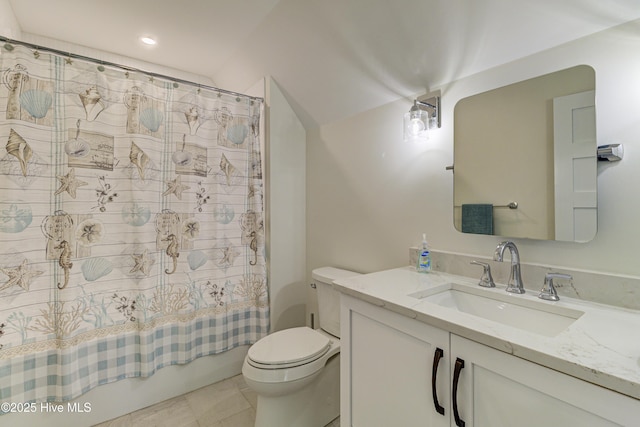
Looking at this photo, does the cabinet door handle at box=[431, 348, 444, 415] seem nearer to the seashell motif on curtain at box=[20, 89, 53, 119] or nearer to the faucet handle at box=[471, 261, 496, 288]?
the faucet handle at box=[471, 261, 496, 288]

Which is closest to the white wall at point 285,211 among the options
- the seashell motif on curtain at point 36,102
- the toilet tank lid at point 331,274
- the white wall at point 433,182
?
the white wall at point 433,182

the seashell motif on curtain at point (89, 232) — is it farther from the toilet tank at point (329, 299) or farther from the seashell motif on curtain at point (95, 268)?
the toilet tank at point (329, 299)

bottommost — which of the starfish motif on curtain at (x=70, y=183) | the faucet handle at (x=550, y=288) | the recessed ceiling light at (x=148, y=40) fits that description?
the faucet handle at (x=550, y=288)

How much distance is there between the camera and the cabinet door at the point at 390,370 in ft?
2.86

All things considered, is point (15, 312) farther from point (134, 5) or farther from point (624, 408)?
point (624, 408)

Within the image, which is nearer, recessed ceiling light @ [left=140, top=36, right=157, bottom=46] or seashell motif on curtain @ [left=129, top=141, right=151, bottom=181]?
seashell motif on curtain @ [left=129, top=141, right=151, bottom=181]

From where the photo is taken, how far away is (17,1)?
1710 millimetres

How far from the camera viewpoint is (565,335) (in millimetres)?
724

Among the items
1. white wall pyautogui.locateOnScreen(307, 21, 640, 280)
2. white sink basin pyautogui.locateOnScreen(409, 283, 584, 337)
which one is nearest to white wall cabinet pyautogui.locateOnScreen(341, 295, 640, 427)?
white sink basin pyautogui.locateOnScreen(409, 283, 584, 337)

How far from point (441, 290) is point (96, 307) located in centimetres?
184

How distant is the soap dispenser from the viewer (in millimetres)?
1378

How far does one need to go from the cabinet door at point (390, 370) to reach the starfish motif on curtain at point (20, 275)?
62.3 inches

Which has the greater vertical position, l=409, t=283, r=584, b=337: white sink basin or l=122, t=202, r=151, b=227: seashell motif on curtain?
l=122, t=202, r=151, b=227: seashell motif on curtain

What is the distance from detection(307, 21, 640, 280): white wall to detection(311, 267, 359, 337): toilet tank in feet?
0.57
